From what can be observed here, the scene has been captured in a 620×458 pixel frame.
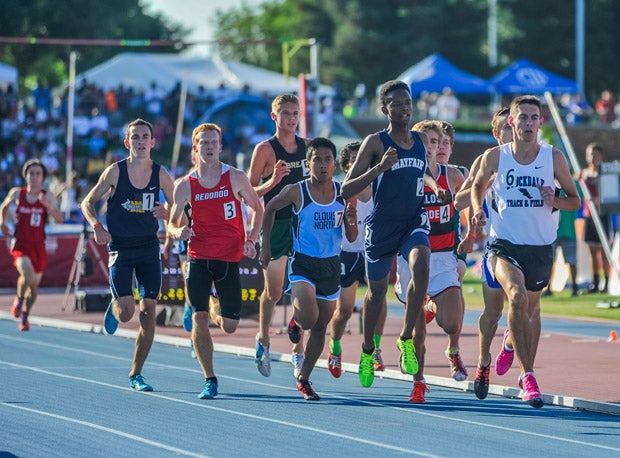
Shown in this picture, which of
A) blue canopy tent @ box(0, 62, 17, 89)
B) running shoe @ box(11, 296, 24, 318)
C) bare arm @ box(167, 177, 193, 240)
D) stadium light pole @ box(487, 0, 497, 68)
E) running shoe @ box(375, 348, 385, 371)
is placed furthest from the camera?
stadium light pole @ box(487, 0, 497, 68)

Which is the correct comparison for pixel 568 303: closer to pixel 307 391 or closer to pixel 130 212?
pixel 307 391

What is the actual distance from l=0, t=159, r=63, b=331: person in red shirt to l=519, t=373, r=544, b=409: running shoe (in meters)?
9.34

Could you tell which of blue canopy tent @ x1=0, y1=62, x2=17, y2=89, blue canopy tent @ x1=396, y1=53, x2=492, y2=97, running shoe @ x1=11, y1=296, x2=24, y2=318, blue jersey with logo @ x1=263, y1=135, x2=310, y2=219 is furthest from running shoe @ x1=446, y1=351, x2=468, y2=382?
blue canopy tent @ x1=0, y1=62, x2=17, y2=89

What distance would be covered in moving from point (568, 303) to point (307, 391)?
11071 millimetres

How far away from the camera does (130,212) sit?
40.1 feet

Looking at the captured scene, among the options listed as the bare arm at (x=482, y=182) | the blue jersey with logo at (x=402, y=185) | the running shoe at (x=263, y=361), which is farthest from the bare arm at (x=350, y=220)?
the running shoe at (x=263, y=361)

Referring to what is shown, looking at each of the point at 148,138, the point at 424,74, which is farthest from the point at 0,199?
the point at 148,138

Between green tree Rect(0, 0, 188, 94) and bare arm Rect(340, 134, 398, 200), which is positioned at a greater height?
green tree Rect(0, 0, 188, 94)

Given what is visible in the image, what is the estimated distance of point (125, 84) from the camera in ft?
148

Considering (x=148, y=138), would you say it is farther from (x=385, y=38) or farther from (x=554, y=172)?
(x=385, y=38)

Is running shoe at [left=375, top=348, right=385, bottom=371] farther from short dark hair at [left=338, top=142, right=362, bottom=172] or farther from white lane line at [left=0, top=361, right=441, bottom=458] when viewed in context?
white lane line at [left=0, top=361, right=441, bottom=458]

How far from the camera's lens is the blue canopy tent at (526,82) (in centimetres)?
4159

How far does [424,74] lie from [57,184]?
42.2 feet

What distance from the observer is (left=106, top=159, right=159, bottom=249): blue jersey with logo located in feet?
40.1
